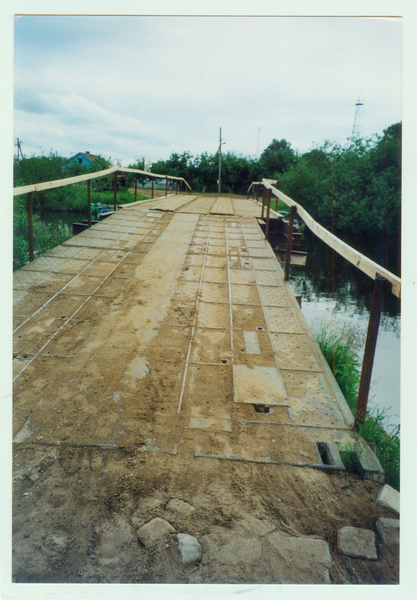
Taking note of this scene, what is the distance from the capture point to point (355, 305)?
10297 millimetres

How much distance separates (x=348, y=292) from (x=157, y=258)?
7.64 metres

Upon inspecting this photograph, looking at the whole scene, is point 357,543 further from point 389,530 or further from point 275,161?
point 275,161

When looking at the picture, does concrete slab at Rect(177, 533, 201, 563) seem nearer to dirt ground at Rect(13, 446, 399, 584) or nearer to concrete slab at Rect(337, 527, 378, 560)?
dirt ground at Rect(13, 446, 399, 584)

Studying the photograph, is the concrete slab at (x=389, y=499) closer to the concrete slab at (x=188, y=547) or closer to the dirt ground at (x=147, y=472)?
the dirt ground at (x=147, y=472)

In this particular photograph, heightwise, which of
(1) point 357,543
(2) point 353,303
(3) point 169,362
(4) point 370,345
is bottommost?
(1) point 357,543

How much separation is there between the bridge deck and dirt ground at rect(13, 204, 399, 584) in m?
0.01

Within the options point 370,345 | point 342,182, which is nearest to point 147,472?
point 370,345

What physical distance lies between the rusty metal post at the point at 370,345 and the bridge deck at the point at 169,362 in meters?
0.13

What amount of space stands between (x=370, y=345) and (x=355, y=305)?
867 centimetres

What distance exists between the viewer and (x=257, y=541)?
1.57m

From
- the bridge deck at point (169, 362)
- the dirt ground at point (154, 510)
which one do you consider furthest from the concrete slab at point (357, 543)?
the bridge deck at point (169, 362)

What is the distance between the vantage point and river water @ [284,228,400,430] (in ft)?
18.6

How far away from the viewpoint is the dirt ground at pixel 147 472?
4.86 ft

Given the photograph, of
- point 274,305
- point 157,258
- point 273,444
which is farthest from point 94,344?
point 157,258
